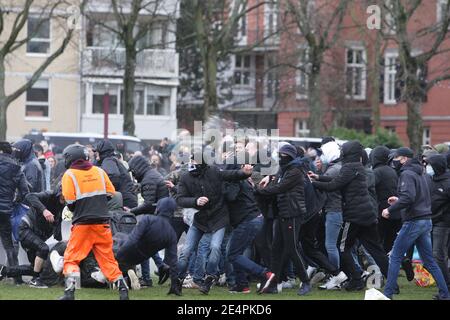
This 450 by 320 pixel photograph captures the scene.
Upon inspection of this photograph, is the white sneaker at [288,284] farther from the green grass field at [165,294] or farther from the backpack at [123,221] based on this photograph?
the backpack at [123,221]

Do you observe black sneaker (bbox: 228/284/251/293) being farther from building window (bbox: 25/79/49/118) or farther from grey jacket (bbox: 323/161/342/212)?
building window (bbox: 25/79/49/118)

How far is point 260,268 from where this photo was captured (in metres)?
14.5

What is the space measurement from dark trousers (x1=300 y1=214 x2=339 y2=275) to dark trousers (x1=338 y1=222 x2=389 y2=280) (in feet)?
0.76

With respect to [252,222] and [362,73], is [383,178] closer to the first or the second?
[252,222]

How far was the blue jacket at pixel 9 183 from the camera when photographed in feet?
49.2

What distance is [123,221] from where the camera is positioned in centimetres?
1534

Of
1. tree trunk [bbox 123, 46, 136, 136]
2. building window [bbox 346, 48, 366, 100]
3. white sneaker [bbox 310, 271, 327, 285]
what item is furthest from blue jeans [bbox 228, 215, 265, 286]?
building window [bbox 346, 48, 366, 100]

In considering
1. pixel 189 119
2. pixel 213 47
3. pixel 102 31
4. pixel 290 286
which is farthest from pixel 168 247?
pixel 189 119

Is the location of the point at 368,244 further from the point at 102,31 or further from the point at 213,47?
the point at 102,31

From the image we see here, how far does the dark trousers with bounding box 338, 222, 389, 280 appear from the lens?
14.9 m

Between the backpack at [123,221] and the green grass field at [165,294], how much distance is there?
3.20ft

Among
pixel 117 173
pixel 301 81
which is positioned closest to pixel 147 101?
pixel 301 81

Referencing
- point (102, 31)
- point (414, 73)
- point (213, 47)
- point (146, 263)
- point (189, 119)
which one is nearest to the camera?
point (146, 263)

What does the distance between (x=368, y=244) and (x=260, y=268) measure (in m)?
1.67
